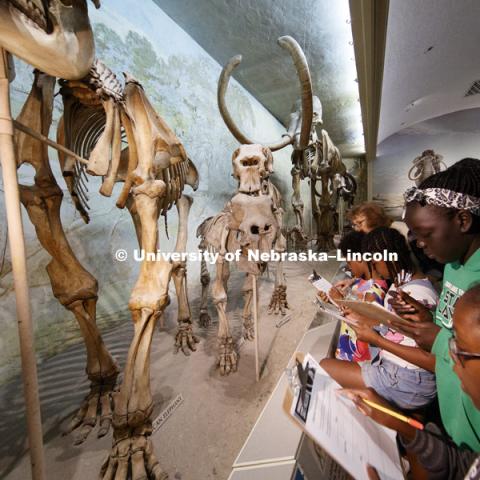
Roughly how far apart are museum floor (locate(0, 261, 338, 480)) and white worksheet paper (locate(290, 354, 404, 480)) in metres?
0.74

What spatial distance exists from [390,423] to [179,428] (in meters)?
1.15

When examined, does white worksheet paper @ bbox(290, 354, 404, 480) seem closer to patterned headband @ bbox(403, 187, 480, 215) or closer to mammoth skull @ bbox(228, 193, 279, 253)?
patterned headband @ bbox(403, 187, 480, 215)

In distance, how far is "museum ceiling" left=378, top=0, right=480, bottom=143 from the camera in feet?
7.80

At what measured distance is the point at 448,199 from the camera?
3.14 ft

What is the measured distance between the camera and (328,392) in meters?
0.93

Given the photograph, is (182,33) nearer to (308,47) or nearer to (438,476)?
(308,47)

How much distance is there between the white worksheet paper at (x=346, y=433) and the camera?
0.70 metres

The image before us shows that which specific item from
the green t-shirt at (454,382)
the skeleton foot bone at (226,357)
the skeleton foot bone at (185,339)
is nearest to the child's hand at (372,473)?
the green t-shirt at (454,382)

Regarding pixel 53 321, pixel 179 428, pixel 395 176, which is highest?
pixel 395 176

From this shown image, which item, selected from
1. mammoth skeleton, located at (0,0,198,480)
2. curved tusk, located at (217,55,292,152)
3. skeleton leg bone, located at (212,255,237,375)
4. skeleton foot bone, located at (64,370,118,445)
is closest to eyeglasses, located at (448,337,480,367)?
mammoth skeleton, located at (0,0,198,480)

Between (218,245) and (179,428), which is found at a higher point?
(218,245)

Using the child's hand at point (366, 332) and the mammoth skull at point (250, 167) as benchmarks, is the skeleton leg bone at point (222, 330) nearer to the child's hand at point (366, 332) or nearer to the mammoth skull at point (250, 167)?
the mammoth skull at point (250, 167)

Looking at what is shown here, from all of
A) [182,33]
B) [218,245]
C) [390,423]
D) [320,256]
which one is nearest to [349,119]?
[320,256]

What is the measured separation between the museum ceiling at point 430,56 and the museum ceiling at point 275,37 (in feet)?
2.81
